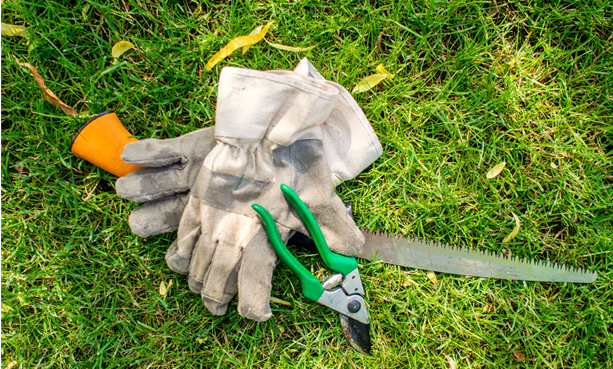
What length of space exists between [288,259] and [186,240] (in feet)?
1.63

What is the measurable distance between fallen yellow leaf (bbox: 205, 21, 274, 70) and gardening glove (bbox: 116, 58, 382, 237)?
0.28m

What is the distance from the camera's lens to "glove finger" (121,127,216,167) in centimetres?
163

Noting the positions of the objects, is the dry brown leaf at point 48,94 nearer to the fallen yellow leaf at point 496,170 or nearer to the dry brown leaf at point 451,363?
the fallen yellow leaf at point 496,170

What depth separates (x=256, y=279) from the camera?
1.73m

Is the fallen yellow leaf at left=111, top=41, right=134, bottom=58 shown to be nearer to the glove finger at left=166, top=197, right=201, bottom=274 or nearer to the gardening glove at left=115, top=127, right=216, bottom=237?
the gardening glove at left=115, top=127, right=216, bottom=237

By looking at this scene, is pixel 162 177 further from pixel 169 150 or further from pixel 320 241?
pixel 320 241

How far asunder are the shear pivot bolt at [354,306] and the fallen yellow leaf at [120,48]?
70.0 inches

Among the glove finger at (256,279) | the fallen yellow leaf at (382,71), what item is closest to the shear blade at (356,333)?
the glove finger at (256,279)

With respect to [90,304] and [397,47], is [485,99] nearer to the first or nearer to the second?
[397,47]

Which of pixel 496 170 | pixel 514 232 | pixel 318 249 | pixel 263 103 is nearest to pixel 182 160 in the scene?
pixel 263 103

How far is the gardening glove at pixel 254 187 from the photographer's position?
63.5 inches

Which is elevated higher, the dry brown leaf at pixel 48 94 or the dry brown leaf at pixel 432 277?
the dry brown leaf at pixel 48 94

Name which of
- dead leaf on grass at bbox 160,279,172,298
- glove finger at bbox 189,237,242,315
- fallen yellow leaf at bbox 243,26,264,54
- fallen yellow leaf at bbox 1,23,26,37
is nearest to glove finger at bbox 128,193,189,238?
glove finger at bbox 189,237,242,315

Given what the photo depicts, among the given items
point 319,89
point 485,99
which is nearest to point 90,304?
point 319,89
